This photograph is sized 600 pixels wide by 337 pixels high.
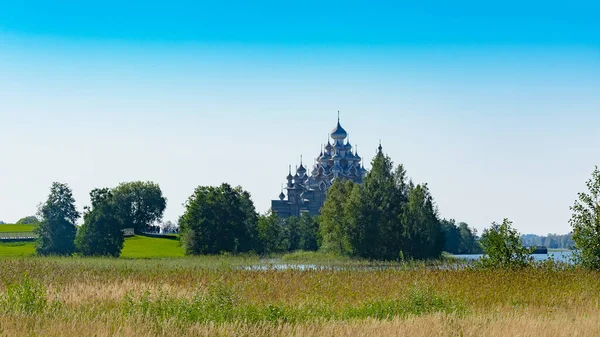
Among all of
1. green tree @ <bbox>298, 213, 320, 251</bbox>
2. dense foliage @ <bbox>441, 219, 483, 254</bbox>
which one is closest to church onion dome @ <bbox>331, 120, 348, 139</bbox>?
dense foliage @ <bbox>441, 219, 483, 254</bbox>

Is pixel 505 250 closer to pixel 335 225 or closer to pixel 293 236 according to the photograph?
pixel 335 225

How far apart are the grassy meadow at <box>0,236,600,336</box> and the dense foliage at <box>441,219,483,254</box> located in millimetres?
89454

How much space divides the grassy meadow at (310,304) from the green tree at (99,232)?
37.8 metres

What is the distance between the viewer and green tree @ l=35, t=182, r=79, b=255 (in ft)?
254

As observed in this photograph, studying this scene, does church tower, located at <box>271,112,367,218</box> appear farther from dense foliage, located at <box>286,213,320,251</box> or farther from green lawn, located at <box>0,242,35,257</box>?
green lawn, located at <box>0,242,35,257</box>

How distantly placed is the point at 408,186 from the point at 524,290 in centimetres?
5297

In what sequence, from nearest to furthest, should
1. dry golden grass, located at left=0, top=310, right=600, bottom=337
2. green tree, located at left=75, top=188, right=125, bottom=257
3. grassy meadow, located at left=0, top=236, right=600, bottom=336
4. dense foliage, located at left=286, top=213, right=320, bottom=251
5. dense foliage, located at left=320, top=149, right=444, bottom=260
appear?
dry golden grass, located at left=0, top=310, right=600, bottom=337
grassy meadow, located at left=0, top=236, right=600, bottom=336
dense foliage, located at left=320, top=149, right=444, bottom=260
green tree, located at left=75, top=188, right=125, bottom=257
dense foliage, located at left=286, top=213, right=320, bottom=251

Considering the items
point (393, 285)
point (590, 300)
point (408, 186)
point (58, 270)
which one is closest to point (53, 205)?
point (408, 186)

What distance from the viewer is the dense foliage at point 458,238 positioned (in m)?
126

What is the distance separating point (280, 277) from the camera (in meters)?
31.5

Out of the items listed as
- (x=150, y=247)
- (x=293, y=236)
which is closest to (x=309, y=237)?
(x=293, y=236)

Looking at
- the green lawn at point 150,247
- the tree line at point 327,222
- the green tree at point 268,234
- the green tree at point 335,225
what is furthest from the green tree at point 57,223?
the green tree at point 335,225

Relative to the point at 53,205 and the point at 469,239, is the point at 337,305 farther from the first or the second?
the point at 469,239

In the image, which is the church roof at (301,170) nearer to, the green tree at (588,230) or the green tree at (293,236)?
the green tree at (293,236)
